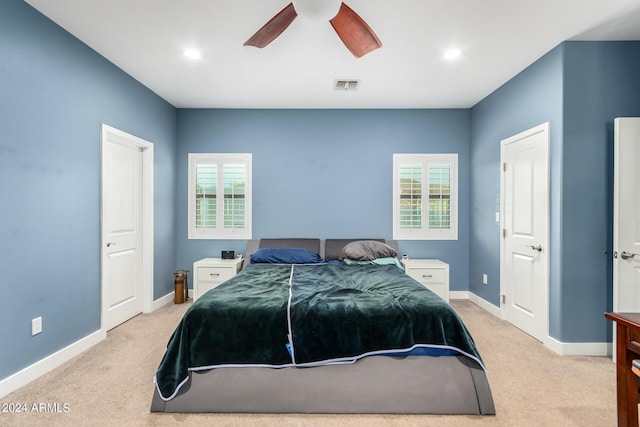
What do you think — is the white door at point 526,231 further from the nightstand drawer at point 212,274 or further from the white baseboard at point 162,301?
the white baseboard at point 162,301

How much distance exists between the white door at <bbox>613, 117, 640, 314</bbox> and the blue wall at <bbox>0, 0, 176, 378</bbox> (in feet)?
14.9

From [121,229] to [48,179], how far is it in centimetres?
112

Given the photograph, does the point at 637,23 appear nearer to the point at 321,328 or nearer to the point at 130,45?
the point at 321,328

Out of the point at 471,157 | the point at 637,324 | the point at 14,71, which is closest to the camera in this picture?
the point at 637,324

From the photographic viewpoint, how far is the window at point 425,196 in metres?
4.43

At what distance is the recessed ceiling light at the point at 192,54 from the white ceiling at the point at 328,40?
5cm

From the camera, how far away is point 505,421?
1836 millimetres

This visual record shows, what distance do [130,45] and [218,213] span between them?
2.25 metres

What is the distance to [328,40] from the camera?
267 cm

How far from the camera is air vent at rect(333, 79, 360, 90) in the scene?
3.51 meters

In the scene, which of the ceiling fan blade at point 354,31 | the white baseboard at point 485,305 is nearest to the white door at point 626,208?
the white baseboard at point 485,305

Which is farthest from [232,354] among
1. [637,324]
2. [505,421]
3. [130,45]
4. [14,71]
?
[130,45]

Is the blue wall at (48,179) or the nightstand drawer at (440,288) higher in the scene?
the blue wall at (48,179)

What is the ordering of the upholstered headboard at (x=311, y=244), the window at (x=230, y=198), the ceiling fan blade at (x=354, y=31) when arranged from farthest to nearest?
the window at (x=230, y=198) → the upholstered headboard at (x=311, y=244) → the ceiling fan blade at (x=354, y=31)
